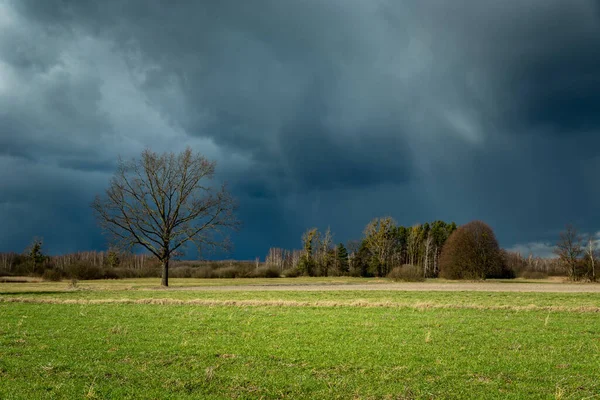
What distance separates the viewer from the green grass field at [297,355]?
31.5ft

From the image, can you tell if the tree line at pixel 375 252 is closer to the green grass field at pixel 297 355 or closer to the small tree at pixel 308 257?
the small tree at pixel 308 257

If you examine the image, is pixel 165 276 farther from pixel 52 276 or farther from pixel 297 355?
pixel 297 355

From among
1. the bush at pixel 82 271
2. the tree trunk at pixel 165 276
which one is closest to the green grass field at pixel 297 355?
the tree trunk at pixel 165 276

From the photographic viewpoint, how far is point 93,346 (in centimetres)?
1423

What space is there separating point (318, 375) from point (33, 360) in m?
7.98

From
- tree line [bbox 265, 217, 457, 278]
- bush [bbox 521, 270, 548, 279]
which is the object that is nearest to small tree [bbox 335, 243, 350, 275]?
tree line [bbox 265, 217, 457, 278]

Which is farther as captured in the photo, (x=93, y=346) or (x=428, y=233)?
(x=428, y=233)

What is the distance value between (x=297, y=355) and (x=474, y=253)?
70.1 m

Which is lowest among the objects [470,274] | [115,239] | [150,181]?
[470,274]

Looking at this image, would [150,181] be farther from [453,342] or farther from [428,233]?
[428,233]

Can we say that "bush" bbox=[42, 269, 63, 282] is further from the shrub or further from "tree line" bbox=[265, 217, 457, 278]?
the shrub

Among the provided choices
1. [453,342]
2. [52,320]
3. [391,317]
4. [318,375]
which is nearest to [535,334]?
[453,342]

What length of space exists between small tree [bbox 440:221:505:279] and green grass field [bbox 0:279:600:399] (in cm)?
5523

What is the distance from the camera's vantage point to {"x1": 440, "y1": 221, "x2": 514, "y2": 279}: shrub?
75750 millimetres
